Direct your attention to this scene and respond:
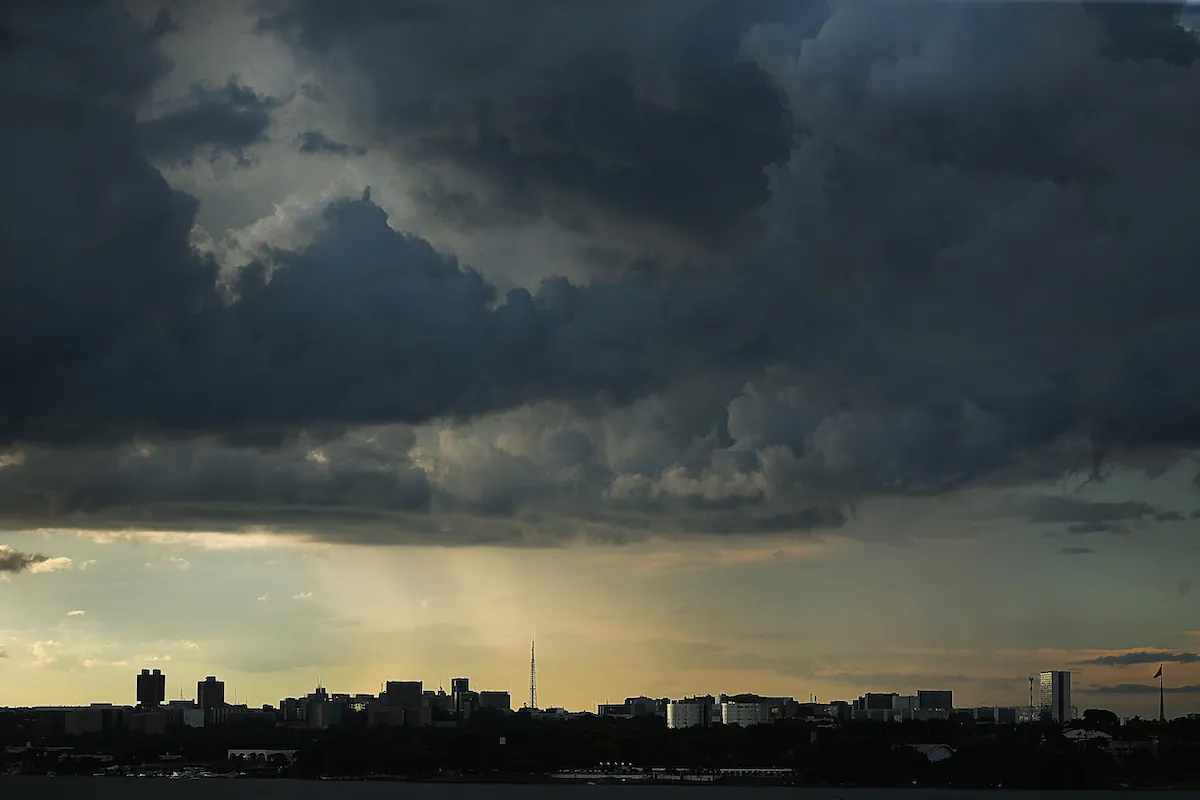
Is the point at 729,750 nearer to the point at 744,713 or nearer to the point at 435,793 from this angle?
the point at 435,793

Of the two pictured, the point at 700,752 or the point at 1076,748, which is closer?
the point at 1076,748

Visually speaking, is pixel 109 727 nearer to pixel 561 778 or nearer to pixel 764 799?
pixel 561 778

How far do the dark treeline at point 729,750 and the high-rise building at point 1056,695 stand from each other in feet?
34.4

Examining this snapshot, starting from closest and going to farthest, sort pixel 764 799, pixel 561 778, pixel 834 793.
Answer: pixel 764 799 < pixel 834 793 < pixel 561 778

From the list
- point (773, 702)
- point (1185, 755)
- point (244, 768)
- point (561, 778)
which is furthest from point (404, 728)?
point (1185, 755)

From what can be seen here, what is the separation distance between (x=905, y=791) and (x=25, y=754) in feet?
233

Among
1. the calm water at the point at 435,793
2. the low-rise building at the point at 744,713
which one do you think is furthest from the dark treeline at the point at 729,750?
the low-rise building at the point at 744,713

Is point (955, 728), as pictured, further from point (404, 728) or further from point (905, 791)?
Answer: point (404, 728)

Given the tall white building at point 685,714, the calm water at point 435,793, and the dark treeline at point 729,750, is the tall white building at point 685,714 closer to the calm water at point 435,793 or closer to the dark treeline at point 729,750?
the dark treeline at point 729,750

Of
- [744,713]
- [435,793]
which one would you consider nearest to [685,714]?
[744,713]

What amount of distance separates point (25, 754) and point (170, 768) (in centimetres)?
1407

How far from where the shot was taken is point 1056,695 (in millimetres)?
145500

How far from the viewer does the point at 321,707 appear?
6058 inches

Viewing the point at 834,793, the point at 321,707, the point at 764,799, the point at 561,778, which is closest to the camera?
the point at 764,799
